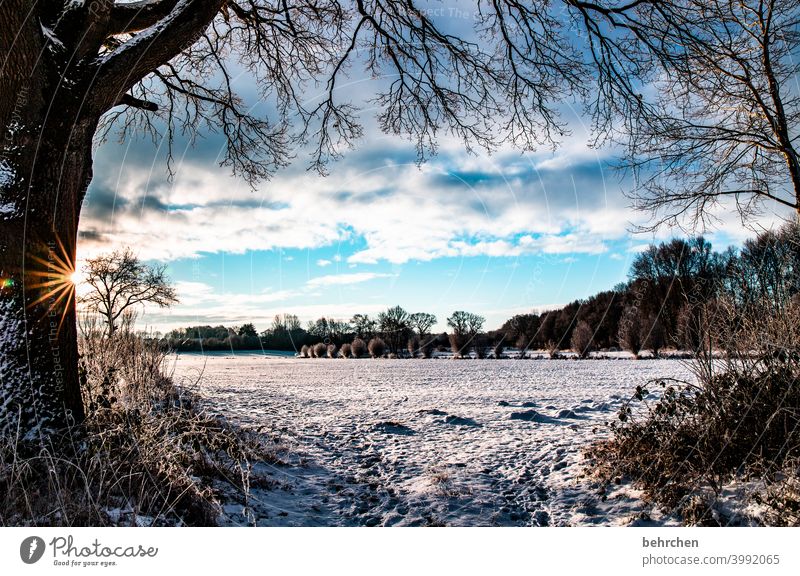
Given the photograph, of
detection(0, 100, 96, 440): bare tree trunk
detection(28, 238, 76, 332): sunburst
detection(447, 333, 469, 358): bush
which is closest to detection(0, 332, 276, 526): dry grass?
detection(0, 100, 96, 440): bare tree trunk

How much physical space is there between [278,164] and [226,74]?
231 centimetres

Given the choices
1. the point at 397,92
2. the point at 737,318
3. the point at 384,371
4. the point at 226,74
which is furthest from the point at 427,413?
the point at 384,371

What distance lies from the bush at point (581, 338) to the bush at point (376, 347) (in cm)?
1134

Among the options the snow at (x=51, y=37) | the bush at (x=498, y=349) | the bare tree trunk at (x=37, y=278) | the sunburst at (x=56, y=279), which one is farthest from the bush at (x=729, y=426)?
the bush at (x=498, y=349)

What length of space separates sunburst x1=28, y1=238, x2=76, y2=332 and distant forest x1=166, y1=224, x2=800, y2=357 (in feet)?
6.19

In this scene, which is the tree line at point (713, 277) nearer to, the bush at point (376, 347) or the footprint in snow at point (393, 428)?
the footprint in snow at point (393, 428)

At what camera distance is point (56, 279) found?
4570 mm

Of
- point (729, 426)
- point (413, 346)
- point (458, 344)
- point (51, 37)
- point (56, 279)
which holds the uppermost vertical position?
point (51, 37)

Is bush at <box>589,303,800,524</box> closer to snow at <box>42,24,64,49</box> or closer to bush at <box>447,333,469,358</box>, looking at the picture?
snow at <box>42,24,64,49</box>

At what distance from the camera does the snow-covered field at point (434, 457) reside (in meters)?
4.52

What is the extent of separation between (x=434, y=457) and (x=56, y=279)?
515 centimetres

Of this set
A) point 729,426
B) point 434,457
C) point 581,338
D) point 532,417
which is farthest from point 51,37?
point 581,338

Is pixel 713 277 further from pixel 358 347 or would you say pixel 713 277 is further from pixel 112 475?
pixel 358 347
